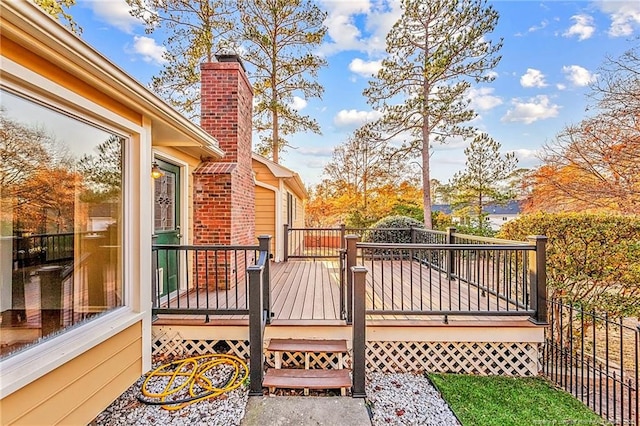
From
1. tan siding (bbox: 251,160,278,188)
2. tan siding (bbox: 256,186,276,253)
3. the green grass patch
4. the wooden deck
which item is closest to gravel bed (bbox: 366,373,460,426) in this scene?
the green grass patch

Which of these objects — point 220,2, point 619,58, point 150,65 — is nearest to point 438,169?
point 619,58

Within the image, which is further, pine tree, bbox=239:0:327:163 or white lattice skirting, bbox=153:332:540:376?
pine tree, bbox=239:0:327:163

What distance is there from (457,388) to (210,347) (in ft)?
9.27

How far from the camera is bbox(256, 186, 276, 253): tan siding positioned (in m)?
8.55

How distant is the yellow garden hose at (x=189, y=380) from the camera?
2924 millimetres

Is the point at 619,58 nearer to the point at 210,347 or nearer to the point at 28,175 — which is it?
the point at 210,347

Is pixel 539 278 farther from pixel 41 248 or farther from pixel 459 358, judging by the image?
pixel 41 248

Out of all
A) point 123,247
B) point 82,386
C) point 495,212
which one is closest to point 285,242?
point 123,247

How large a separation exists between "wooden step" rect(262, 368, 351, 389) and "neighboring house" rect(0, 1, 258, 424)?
1.37 m

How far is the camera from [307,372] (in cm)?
314

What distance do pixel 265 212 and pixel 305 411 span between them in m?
6.32

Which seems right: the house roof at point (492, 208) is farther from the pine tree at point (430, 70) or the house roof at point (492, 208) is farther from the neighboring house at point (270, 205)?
the neighboring house at point (270, 205)

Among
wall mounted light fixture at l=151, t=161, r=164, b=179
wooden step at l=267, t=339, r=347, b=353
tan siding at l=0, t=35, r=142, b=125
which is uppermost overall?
tan siding at l=0, t=35, r=142, b=125

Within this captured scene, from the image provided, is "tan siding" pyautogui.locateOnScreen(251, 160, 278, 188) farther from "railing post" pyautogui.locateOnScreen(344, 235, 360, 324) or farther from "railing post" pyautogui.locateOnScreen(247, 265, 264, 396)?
"railing post" pyautogui.locateOnScreen(247, 265, 264, 396)
